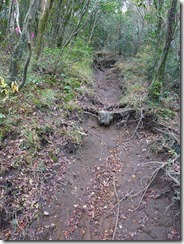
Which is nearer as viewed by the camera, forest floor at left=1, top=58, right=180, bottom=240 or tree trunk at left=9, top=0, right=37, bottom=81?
forest floor at left=1, top=58, right=180, bottom=240

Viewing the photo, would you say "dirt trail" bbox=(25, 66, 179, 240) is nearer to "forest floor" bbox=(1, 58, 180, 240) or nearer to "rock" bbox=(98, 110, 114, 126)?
"forest floor" bbox=(1, 58, 180, 240)

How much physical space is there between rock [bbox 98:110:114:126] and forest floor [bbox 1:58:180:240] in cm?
75

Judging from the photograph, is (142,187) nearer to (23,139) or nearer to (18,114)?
(23,139)

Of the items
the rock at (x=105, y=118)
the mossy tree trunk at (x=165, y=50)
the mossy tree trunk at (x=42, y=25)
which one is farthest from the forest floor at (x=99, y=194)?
the mossy tree trunk at (x=42, y=25)

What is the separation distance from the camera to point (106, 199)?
447cm

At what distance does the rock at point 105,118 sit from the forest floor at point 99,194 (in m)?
0.75

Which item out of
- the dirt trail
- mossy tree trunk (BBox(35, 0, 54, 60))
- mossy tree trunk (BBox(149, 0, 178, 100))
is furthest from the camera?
mossy tree trunk (BBox(35, 0, 54, 60))

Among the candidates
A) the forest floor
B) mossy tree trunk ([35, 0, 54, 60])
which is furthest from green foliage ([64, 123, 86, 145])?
mossy tree trunk ([35, 0, 54, 60])

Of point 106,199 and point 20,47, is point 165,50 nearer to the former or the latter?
point 20,47

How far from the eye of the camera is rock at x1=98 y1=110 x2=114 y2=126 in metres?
6.93

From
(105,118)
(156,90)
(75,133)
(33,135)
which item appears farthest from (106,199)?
(156,90)

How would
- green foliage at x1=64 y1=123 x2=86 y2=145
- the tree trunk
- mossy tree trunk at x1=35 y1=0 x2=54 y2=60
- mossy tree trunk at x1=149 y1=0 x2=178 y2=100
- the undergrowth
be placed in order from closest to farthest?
the undergrowth, green foliage at x1=64 y1=123 x2=86 y2=145, the tree trunk, mossy tree trunk at x1=149 y1=0 x2=178 y2=100, mossy tree trunk at x1=35 y1=0 x2=54 y2=60

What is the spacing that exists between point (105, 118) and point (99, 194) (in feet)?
9.41

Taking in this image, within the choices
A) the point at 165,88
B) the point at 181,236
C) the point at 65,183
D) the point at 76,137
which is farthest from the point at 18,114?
the point at 165,88
